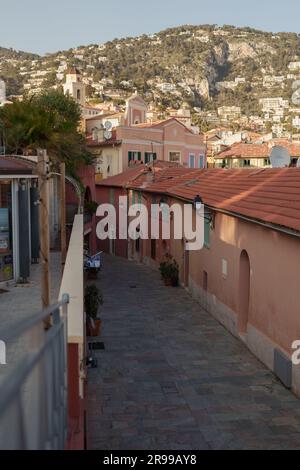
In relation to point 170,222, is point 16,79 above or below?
above

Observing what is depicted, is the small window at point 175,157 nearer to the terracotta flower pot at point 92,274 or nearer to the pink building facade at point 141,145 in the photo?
the pink building facade at point 141,145

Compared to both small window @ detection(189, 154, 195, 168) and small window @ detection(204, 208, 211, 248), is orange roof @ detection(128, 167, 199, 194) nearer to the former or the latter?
small window @ detection(204, 208, 211, 248)

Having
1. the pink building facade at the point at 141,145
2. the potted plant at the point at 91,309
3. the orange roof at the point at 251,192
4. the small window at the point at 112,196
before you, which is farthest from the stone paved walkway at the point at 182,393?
the pink building facade at the point at 141,145

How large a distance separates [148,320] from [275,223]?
7.35 metres

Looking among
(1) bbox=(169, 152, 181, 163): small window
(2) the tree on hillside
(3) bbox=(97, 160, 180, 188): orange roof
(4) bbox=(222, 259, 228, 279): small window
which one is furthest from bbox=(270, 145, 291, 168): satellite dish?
(1) bbox=(169, 152, 181, 163): small window

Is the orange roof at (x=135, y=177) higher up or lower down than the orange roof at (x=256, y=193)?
higher up

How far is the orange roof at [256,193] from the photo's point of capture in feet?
40.5

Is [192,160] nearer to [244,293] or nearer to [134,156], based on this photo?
[134,156]

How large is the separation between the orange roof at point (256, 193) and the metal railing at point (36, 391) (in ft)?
23.7

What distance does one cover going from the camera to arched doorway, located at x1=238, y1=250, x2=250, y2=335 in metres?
15.2

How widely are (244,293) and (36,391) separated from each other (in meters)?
12.3

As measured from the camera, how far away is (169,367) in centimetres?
1277
